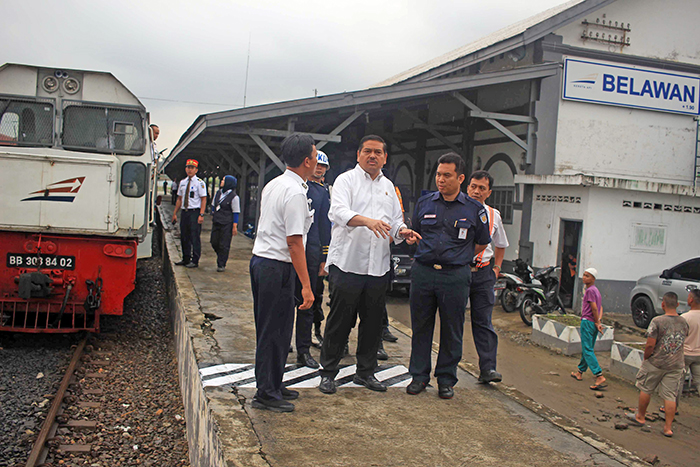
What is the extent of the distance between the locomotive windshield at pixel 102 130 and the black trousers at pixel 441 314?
4669mm

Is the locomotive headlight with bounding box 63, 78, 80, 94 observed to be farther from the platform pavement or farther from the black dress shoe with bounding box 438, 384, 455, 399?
the black dress shoe with bounding box 438, 384, 455, 399

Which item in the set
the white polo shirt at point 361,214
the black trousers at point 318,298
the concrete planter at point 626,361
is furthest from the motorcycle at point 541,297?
the white polo shirt at point 361,214

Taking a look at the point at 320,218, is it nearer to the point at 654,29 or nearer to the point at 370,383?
the point at 370,383

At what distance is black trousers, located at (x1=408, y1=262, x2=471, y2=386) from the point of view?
423 centimetres

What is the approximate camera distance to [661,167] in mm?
14117

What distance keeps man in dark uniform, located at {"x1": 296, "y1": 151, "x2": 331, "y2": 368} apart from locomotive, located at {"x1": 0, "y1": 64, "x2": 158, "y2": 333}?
10.2 ft

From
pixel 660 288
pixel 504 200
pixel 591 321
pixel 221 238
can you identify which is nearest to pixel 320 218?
pixel 591 321

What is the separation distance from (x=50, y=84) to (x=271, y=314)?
548 cm

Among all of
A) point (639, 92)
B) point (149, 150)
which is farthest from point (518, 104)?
point (149, 150)

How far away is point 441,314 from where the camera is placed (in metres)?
4.30

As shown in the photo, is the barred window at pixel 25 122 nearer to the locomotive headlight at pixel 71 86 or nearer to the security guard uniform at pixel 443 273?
the locomotive headlight at pixel 71 86

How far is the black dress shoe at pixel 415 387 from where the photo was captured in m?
4.33

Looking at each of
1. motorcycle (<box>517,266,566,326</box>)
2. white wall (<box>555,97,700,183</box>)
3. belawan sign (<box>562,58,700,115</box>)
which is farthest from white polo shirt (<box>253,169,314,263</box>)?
belawan sign (<box>562,58,700,115</box>)

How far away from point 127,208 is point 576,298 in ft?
30.9
